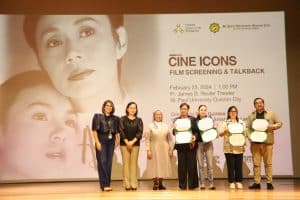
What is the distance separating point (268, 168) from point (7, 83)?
4817 mm

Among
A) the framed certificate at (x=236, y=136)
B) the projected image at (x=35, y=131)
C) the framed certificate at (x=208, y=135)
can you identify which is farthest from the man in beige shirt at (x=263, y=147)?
the projected image at (x=35, y=131)

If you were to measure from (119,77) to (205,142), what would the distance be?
2.60m

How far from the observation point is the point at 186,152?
6.34 metres

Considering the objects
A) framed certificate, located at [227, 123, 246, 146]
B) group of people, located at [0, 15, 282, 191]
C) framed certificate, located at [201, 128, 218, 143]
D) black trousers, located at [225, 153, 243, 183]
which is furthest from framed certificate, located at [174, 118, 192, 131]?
group of people, located at [0, 15, 282, 191]

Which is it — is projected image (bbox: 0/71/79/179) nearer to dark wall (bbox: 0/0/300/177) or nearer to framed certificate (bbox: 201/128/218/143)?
dark wall (bbox: 0/0/300/177)

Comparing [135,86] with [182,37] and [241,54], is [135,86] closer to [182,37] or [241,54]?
[182,37]

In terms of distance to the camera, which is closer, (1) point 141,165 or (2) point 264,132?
(2) point 264,132

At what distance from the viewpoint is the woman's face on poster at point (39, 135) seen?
819cm

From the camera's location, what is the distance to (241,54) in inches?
332

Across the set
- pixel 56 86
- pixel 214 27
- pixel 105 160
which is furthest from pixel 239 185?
pixel 56 86

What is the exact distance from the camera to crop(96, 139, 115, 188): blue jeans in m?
6.30

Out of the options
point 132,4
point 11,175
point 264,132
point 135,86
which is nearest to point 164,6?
point 132,4

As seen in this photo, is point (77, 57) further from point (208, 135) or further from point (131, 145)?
point (208, 135)

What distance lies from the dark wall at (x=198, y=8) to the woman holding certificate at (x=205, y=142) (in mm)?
2743
